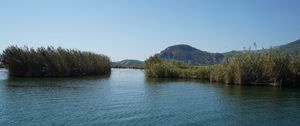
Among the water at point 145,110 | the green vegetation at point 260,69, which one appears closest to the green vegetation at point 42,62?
the green vegetation at point 260,69

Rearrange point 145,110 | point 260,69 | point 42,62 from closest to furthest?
point 145,110 → point 260,69 → point 42,62

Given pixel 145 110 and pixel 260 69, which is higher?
pixel 260 69

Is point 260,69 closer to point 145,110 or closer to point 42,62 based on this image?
point 145,110

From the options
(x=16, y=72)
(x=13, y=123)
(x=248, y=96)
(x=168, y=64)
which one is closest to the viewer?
(x=13, y=123)

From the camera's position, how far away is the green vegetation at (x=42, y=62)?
173ft

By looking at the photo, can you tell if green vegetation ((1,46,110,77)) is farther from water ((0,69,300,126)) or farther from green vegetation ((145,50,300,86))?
water ((0,69,300,126))

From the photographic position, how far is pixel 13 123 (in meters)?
16.9

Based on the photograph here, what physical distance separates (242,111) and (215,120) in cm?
379

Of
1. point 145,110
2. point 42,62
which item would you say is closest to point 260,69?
point 145,110

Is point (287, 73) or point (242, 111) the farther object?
point (287, 73)

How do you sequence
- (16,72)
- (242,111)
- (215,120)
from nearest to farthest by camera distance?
(215,120)
(242,111)
(16,72)

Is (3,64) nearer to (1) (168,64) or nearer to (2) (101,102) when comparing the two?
(1) (168,64)

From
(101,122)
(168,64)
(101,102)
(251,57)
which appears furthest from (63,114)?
(168,64)

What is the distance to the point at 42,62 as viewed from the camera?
5391cm
